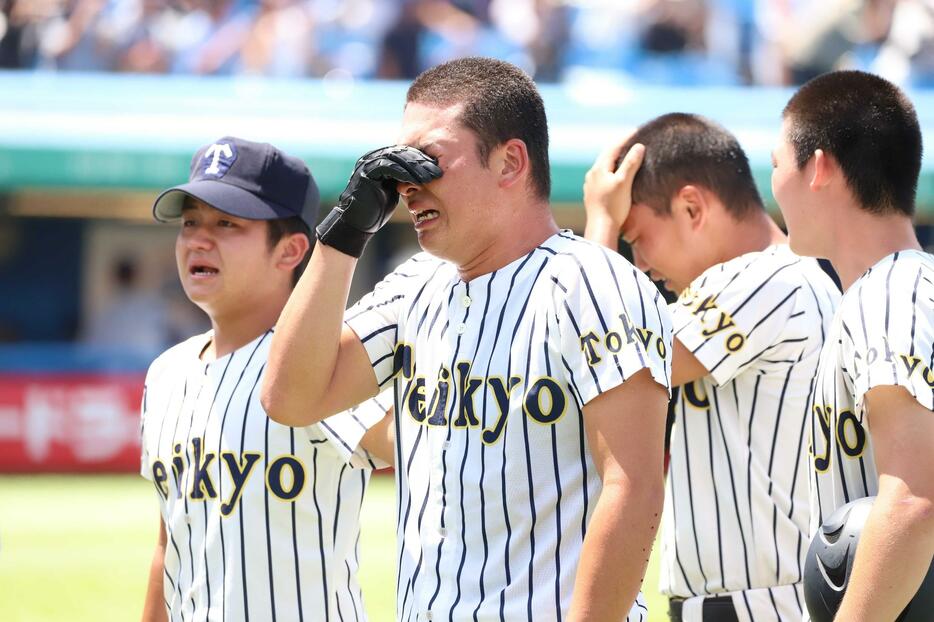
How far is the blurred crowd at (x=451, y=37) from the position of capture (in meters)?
16.5

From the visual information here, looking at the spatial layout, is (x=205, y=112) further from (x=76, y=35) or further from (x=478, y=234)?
(x=478, y=234)

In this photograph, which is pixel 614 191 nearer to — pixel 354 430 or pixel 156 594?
pixel 354 430

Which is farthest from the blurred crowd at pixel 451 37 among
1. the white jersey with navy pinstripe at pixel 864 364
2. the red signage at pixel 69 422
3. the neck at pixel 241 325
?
the white jersey with navy pinstripe at pixel 864 364

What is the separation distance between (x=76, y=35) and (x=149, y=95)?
1.39 metres

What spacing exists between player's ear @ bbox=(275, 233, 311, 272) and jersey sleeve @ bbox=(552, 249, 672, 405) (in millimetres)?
1327

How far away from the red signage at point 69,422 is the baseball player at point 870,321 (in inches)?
480

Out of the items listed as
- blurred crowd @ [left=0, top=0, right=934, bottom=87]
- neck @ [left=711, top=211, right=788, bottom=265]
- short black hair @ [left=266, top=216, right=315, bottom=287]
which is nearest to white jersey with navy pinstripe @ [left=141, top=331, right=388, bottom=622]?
short black hair @ [left=266, top=216, right=315, bottom=287]

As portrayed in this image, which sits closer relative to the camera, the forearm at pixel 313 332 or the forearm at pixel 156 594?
the forearm at pixel 313 332

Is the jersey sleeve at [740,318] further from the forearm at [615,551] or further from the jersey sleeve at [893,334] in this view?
the forearm at [615,551]

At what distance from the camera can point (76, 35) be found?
651 inches

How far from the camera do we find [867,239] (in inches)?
112

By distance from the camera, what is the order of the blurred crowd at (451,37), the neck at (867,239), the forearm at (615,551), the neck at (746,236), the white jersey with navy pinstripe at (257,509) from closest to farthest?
the forearm at (615,551) → the neck at (867,239) → the white jersey with navy pinstripe at (257,509) → the neck at (746,236) → the blurred crowd at (451,37)

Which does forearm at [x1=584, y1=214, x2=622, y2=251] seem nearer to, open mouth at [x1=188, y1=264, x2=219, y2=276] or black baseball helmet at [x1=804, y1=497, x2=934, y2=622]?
open mouth at [x1=188, y1=264, x2=219, y2=276]

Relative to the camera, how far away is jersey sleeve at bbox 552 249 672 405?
2543 mm
